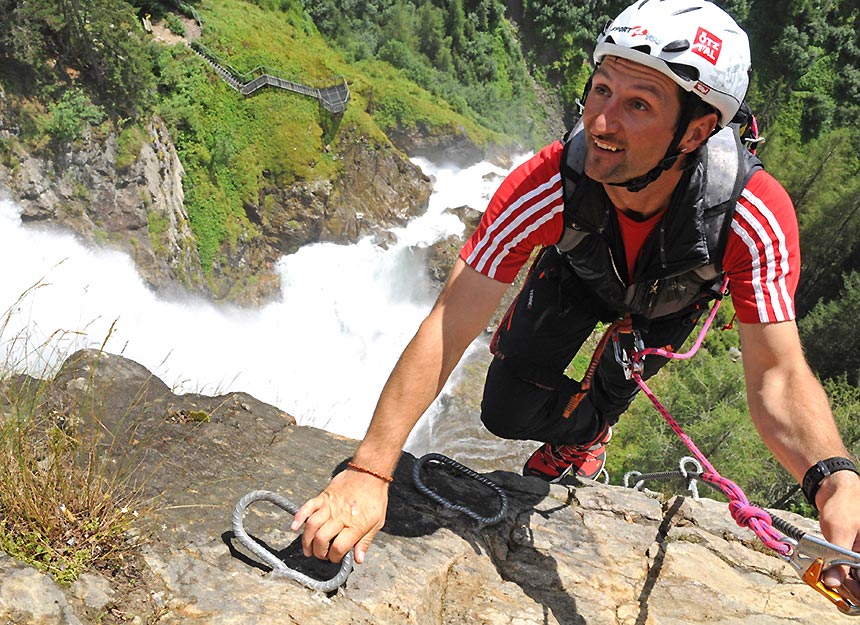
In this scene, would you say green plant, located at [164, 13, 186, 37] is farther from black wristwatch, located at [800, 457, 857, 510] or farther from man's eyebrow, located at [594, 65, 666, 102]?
black wristwatch, located at [800, 457, 857, 510]

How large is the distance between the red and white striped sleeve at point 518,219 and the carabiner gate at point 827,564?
→ 4.34 feet

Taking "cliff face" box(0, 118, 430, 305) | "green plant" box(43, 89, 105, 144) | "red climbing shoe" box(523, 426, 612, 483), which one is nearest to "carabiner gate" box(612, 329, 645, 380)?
"red climbing shoe" box(523, 426, 612, 483)

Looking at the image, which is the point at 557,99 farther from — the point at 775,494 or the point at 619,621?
the point at 619,621

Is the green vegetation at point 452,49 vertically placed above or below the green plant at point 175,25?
above

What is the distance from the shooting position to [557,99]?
43875 millimetres

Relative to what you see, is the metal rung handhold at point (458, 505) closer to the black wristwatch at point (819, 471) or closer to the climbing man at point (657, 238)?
the climbing man at point (657, 238)

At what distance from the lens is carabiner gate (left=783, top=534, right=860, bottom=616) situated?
1799mm

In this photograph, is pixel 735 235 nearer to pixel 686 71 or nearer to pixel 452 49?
pixel 686 71

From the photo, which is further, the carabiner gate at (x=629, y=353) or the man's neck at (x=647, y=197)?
the carabiner gate at (x=629, y=353)

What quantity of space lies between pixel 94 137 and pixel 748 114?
1792cm

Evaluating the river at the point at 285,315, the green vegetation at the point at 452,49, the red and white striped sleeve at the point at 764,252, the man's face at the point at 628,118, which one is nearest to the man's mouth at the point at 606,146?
the man's face at the point at 628,118

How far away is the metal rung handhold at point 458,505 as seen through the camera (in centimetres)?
303

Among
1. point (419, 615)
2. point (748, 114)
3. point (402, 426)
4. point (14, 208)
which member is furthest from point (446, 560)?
point (14, 208)

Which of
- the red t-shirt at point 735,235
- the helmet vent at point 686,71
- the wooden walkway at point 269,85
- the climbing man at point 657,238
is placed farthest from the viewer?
the wooden walkway at point 269,85
